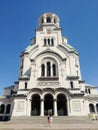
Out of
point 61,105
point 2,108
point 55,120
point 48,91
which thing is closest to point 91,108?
point 61,105

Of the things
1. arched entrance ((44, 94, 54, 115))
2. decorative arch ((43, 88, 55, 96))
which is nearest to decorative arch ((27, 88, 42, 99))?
decorative arch ((43, 88, 55, 96))

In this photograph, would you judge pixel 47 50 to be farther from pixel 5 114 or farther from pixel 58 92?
pixel 5 114

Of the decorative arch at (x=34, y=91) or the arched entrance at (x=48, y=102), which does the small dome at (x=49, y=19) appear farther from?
the arched entrance at (x=48, y=102)

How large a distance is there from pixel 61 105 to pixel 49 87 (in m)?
4.76

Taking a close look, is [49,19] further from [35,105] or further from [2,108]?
[2,108]

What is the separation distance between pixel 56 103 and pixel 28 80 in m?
8.16

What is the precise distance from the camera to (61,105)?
29906mm

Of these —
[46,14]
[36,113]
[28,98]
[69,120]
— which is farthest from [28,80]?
[46,14]

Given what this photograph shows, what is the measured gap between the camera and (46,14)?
47.8m

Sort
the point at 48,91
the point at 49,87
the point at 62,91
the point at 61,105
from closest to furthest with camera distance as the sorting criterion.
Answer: the point at 48,91, the point at 62,91, the point at 49,87, the point at 61,105

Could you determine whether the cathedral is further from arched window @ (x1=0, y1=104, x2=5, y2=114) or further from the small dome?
the small dome

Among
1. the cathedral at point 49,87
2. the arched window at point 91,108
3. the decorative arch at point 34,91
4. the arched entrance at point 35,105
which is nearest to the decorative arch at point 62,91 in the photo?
the cathedral at point 49,87

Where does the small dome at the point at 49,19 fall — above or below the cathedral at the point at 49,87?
above

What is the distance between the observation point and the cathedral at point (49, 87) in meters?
28.3
